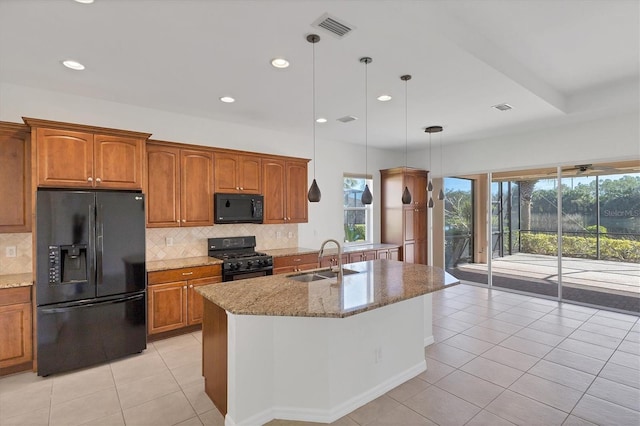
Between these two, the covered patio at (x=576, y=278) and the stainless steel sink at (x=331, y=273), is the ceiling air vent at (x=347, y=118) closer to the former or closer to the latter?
the stainless steel sink at (x=331, y=273)

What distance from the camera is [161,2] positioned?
2125 mm

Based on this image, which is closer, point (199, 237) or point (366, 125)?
point (199, 237)

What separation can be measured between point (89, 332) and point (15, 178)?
1.70 m

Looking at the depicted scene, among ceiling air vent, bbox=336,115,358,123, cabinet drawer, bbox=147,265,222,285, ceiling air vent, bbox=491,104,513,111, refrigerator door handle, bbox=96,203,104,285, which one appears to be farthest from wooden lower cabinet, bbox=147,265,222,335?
ceiling air vent, bbox=491,104,513,111

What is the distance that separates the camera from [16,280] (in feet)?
10.1

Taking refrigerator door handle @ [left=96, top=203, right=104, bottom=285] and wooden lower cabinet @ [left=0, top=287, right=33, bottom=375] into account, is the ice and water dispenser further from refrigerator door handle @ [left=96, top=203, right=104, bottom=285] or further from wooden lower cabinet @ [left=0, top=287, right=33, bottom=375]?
wooden lower cabinet @ [left=0, top=287, right=33, bottom=375]

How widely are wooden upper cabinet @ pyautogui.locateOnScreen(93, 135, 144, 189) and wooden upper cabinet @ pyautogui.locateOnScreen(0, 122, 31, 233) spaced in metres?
0.64

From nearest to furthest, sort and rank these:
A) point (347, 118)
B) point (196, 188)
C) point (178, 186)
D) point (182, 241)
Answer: point (178, 186)
point (196, 188)
point (182, 241)
point (347, 118)

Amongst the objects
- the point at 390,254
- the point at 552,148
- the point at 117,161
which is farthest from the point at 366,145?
the point at 117,161

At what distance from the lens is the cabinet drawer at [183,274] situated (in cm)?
368

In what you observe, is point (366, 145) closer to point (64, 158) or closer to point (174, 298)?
point (174, 298)

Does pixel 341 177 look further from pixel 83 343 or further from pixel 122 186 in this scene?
pixel 83 343

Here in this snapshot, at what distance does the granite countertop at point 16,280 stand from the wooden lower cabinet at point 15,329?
47 mm

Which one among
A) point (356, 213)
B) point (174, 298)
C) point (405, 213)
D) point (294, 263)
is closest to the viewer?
point (174, 298)
